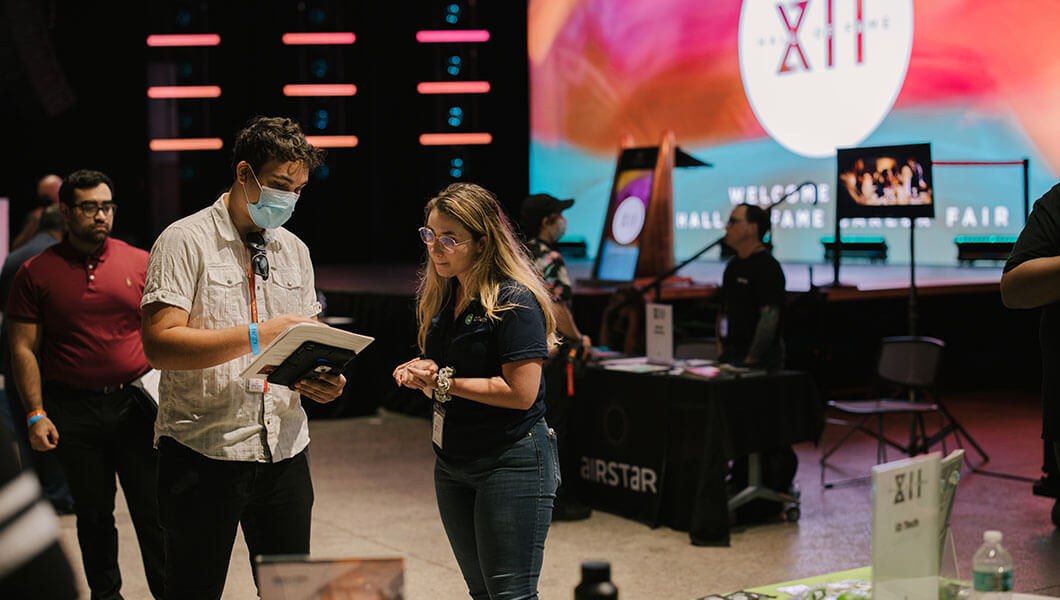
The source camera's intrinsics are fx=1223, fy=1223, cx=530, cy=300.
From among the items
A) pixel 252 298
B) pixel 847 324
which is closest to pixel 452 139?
pixel 847 324

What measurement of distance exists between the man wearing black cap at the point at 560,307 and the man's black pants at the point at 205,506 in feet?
9.30

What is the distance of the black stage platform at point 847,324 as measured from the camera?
8.63 metres

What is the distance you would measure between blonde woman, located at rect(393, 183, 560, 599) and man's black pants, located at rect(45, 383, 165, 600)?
157 cm

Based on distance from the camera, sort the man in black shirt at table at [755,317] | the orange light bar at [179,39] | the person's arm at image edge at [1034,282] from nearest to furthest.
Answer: the person's arm at image edge at [1034,282]
the man in black shirt at table at [755,317]
the orange light bar at [179,39]

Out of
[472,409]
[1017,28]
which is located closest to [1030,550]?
[472,409]

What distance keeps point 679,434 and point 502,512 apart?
9.49 feet

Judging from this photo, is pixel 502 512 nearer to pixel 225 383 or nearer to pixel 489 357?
pixel 489 357

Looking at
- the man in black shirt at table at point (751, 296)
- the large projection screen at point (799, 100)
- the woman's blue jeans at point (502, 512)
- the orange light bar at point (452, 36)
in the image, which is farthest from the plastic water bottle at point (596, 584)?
the orange light bar at point (452, 36)

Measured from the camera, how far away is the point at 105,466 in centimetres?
415

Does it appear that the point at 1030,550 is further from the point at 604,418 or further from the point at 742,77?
the point at 742,77

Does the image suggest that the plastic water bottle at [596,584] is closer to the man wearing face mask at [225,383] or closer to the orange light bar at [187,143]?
the man wearing face mask at [225,383]

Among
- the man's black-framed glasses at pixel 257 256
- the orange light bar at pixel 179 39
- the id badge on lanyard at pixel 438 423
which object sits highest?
the orange light bar at pixel 179 39

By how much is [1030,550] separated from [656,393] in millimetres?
1747

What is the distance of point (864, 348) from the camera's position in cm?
980
